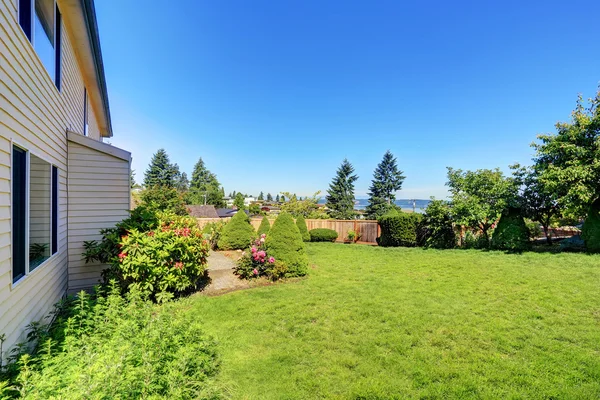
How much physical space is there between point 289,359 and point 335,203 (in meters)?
32.3

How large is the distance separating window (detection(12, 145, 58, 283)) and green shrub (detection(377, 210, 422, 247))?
1160cm

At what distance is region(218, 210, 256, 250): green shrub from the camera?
1123cm

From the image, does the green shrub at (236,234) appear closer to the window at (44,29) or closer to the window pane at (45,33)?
the window at (44,29)

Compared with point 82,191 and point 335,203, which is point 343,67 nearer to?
point 82,191

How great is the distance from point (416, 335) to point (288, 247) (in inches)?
157

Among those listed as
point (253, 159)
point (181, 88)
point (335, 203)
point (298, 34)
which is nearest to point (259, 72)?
point (298, 34)

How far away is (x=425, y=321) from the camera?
394 cm

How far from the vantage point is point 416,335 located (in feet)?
11.5

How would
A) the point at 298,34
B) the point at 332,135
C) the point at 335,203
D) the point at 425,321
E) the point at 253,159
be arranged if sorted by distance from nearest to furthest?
1. the point at 425,321
2. the point at 298,34
3. the point at 332,135
4. the point at 253,159
5. the point at 335,203

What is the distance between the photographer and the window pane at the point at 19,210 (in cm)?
251

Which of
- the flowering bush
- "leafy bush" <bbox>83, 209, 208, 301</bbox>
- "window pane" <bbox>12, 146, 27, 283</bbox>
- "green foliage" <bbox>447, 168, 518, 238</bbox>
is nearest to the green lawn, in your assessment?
the flowering bush

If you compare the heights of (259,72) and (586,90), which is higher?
(259,72)

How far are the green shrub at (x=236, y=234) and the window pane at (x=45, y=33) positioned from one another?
27.0 feet

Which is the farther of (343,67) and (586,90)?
(343,67)
